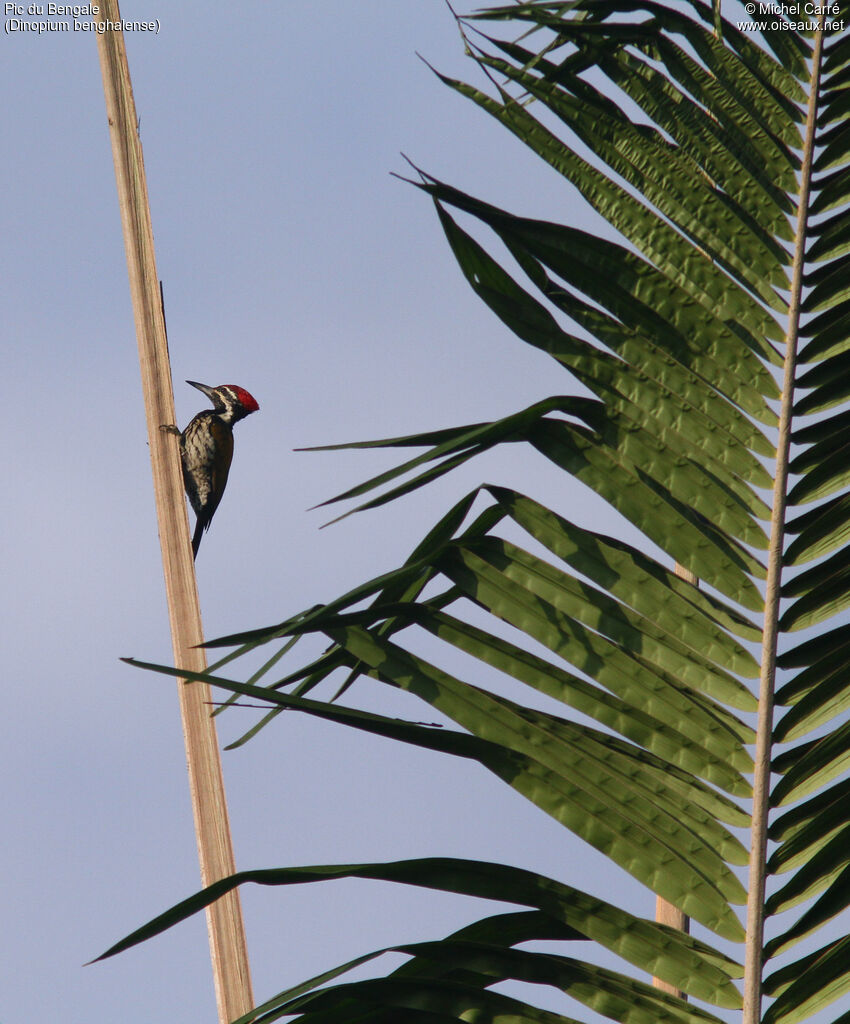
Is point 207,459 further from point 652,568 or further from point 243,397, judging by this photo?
point 652,568

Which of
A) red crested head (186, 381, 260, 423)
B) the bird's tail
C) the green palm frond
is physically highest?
red crested head (186, 381, 260, 423)

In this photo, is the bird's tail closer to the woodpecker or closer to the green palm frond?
the woodpecker

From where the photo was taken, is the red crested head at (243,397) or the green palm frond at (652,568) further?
the red crested head at (243,397)

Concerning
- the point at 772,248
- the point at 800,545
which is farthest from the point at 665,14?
the point at 800,545

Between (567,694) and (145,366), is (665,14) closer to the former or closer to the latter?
(567,694)

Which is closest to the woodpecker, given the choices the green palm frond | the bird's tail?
the bird's tail

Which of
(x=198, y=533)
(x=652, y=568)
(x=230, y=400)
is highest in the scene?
(x=230, y=400)

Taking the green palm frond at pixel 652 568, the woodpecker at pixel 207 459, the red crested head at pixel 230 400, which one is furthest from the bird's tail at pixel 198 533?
the green palm frond at pixel 652 568

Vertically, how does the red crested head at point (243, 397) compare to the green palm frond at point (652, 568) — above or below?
above

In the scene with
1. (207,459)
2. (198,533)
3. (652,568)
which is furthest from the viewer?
(198,533)

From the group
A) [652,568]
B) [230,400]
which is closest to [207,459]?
[230,400]

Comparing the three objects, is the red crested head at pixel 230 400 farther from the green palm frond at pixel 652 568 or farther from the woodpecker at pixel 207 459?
the green palm frond at pixel 652 568

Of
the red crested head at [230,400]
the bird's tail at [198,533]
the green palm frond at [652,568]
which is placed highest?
the red crested head at [230,400]

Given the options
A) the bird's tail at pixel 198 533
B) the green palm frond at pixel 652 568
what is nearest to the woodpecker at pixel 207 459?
the bird's tail at pixel 198 533
